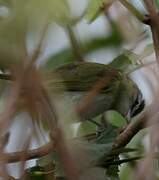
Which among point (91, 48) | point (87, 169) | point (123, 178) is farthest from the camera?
point (123, 178)

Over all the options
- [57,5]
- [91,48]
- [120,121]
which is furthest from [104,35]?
[120,121]

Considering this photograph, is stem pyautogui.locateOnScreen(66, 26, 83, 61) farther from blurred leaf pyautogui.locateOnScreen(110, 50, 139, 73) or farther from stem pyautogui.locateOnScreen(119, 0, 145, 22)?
blurred leaf pyautogui.locateOnScreen(110, 50, 139, 73)

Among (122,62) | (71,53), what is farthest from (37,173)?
(122,62)

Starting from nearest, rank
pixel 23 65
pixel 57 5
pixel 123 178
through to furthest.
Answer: pixel 23 65 → pixel 57 5 → pixel 123 178

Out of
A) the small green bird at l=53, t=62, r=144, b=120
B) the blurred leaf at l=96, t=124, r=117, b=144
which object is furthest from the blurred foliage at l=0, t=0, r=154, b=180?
the small green bird at l=53, t=62, r=144, b=120

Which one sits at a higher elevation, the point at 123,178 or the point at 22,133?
the point at 22,133

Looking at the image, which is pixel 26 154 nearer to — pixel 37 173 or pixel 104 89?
pixel 37 173

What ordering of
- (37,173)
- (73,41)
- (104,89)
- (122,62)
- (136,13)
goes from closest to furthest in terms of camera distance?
(73,41) → (136,13) → (37,173) → (122,62) → (104,89)

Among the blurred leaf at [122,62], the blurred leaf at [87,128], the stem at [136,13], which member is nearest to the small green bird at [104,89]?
the blurred leaf at [87,128]

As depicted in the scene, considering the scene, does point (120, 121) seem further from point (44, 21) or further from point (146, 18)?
point (44, 21)

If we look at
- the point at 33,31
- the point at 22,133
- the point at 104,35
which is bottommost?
the point at 22,133

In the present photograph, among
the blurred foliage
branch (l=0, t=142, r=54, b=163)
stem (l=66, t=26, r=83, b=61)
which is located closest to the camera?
the blurred foliage
